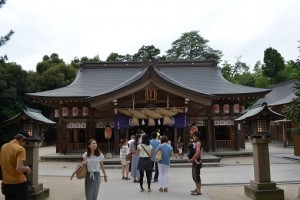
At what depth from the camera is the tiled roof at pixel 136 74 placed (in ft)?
77.9

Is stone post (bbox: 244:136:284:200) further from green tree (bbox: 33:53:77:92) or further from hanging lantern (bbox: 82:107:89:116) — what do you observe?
green tree (bbox: 33:53:77:92)

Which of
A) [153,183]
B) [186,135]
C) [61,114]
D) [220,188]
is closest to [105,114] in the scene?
[61,114]

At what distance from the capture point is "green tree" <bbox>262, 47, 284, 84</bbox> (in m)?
58.4

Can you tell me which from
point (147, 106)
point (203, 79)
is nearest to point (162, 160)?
point (147, 106)

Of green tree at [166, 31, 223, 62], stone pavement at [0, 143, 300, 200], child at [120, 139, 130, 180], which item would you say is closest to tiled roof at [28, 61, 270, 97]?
stone pavement at [0, 143, 300, 200]

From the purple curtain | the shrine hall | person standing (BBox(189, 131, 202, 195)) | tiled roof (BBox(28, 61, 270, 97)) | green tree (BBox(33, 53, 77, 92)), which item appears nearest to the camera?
person standing (BBox(189, 131, 202, 195))

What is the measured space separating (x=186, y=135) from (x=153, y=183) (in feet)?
31.9

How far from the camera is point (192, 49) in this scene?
199ft

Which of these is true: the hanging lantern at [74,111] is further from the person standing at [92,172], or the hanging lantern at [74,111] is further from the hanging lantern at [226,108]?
the person standing at [92,172]

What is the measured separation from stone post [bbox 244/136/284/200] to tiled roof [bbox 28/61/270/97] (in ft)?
46.3

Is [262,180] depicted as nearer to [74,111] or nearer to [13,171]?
[13,171]

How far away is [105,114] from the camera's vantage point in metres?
22.2

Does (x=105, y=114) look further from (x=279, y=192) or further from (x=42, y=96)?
(x=279, y=192)

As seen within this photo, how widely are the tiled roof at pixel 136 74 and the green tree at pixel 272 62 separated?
34.7 meters
